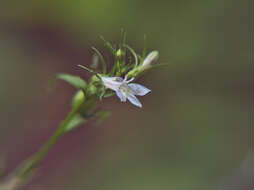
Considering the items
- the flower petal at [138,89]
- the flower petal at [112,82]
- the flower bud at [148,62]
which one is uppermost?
the flower bud at [148,62]

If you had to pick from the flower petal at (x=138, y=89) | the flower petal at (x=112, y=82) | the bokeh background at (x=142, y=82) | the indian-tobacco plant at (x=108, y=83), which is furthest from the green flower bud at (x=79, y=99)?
the bokeh background at (x=142, y=82)

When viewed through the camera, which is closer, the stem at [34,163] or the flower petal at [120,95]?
the flower petal at [120,95]

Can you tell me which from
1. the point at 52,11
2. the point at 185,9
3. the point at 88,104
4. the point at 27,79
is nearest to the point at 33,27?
the point at 52,11

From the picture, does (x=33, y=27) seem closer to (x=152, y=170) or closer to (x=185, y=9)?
(x=185, y=9)

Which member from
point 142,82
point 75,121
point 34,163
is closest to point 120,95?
point 75,121

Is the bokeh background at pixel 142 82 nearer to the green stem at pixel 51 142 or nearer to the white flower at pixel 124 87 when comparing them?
the green stem at pixel 51 142

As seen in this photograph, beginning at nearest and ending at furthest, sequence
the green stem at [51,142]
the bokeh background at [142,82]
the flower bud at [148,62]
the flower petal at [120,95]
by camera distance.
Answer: the flower petal at [120,95], the flower bud at [148,62], the green stem at [51,142], the bokeh background at [142,82]

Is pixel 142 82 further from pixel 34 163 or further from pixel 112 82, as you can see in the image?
pixel 112 82
